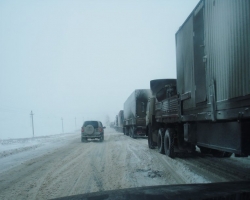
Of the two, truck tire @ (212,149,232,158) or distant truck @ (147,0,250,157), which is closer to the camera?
distant truck @ (147,0,250,157)

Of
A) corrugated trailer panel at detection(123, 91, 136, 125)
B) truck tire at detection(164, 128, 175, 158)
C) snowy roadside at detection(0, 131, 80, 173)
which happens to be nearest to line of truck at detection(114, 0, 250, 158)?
truck tire at detection(164, 128, 175, 158)

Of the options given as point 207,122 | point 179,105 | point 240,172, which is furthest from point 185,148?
point 207,122

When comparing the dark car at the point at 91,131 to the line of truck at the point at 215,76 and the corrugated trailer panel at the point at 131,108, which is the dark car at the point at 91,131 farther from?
the line of truck at the point at 215,76

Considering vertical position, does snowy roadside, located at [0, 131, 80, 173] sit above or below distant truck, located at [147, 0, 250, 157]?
below

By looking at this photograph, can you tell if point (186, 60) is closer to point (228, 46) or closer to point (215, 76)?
point (215, 76)

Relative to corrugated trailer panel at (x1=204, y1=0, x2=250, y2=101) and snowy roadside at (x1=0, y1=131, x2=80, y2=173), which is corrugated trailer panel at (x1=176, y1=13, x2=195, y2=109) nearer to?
corrugated trailer panel at (x1=204, y1=0, x2=250, y2=101)

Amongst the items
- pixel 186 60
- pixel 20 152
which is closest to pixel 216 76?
pixel 186 60

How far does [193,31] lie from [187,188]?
488 centimetres

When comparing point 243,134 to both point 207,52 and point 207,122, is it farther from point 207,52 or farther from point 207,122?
point 207,52

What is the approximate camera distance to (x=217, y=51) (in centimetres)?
505

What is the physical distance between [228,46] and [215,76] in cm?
81

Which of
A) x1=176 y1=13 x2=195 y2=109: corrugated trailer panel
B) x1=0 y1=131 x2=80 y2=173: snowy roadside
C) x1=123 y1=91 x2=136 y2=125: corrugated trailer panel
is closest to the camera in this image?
x1=176 y1=13 x2=195 y2=109: corrugated trailer panel

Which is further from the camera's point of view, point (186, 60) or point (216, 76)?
point (186, 60)

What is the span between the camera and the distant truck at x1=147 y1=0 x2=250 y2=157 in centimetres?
416
